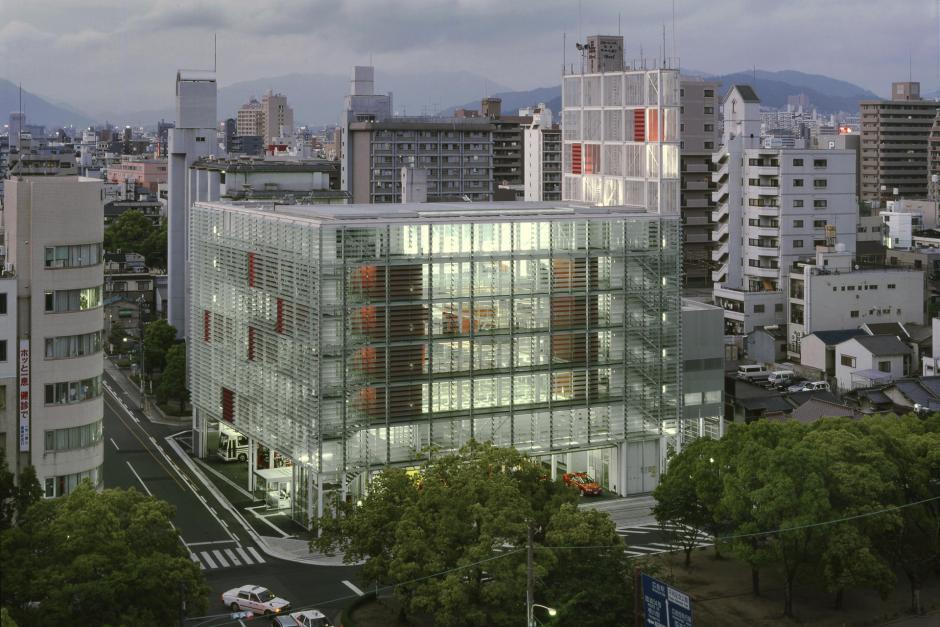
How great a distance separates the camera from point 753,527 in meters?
38.4

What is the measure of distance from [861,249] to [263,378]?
2600 inches

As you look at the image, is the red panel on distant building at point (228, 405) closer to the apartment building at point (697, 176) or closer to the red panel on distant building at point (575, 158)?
the red panel on distant building at point (575, 158)

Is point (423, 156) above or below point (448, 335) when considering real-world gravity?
above

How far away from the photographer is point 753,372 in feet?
245

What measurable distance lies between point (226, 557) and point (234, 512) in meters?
5.97

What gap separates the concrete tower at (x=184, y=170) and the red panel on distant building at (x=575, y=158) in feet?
76.4

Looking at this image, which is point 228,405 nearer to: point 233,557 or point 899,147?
point 233,557

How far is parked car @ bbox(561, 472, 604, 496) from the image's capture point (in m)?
53.0

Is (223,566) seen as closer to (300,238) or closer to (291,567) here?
(291,567)

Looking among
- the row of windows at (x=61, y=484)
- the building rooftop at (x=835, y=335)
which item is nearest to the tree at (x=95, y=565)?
the row of windows at (x=61, y=484)

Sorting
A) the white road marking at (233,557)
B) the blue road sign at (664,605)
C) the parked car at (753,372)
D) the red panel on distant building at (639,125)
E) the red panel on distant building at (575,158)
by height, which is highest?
the red panel on distant building at (639,125)

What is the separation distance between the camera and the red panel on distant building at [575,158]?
8275 centimetres

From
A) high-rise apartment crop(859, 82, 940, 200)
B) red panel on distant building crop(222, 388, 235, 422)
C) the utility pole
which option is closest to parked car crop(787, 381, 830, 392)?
red panel on distant building crop(222, 388, 235, 422)

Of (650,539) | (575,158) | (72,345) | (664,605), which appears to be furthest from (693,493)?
(575,158)
